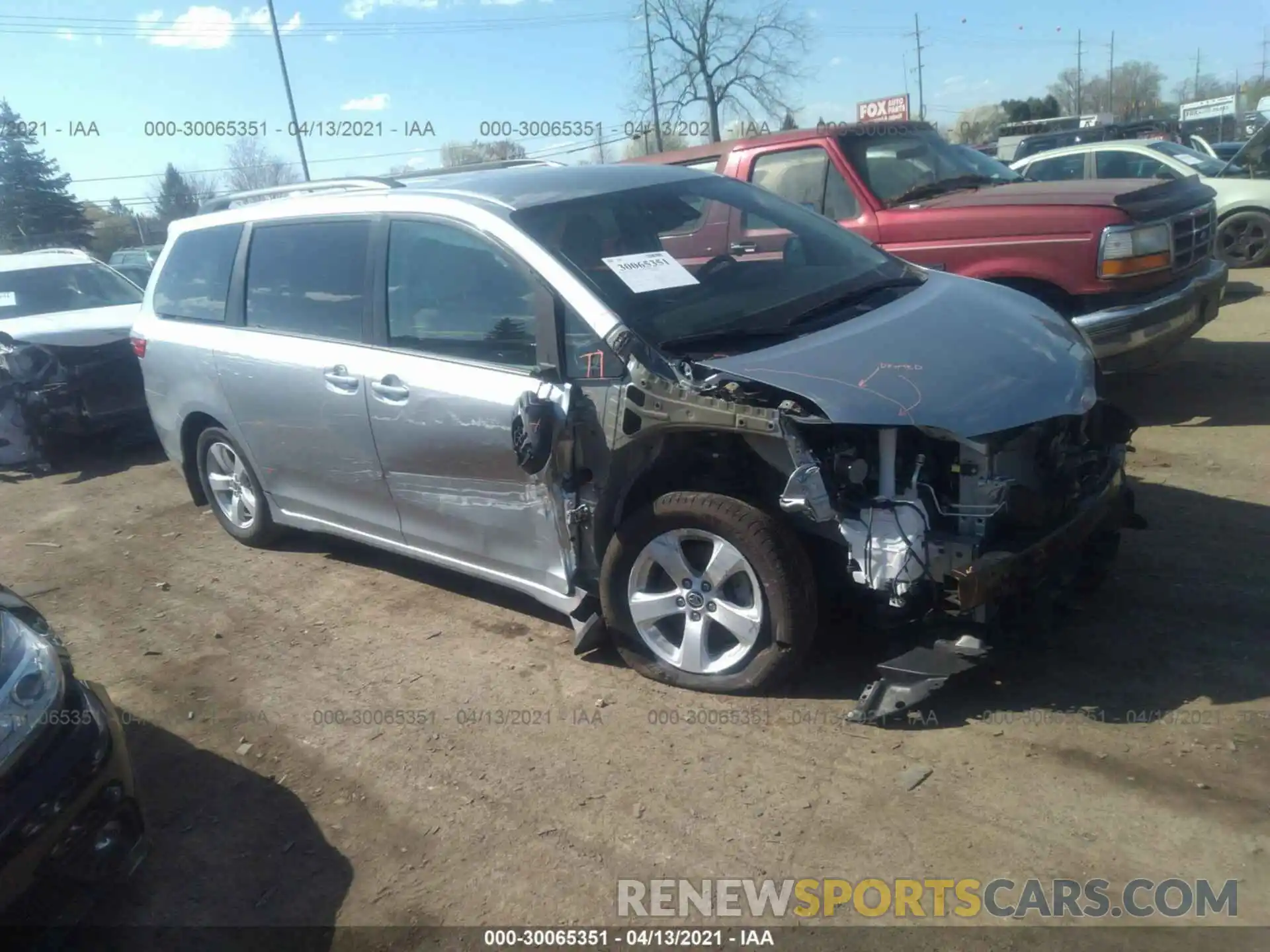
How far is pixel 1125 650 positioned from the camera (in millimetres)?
3832

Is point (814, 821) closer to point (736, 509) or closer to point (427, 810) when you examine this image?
point (736, 509)

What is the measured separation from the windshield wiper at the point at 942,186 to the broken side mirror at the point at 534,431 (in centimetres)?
412

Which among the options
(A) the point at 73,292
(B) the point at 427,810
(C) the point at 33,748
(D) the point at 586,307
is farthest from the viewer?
(A) the point at 73,292

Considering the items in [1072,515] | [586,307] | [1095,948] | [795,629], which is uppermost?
[586,307]

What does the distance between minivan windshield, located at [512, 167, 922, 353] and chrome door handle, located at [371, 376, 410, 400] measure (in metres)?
0.87

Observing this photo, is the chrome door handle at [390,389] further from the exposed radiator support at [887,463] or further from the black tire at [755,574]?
the exposed radiator support at [887,463]

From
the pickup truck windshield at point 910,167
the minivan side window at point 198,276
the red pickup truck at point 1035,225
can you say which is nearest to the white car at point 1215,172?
the pickup truck windshield at point 910,167

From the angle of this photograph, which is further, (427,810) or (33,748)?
(427,810)

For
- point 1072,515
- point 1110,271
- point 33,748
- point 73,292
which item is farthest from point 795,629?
point 73,292

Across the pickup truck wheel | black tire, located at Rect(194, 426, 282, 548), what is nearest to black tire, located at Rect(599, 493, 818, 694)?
black tire, located at Rect(194, 426, 282, 548)

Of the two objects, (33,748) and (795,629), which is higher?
(33,748)

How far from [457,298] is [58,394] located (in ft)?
18.6

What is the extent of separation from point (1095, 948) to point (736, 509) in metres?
1.66

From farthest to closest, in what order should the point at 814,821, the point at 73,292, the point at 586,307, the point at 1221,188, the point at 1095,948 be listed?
1. the point at 1221,188
2. the point at 73,292
3. the point at 586,307
4. the point at 814,821
5. the point at 1095,948
